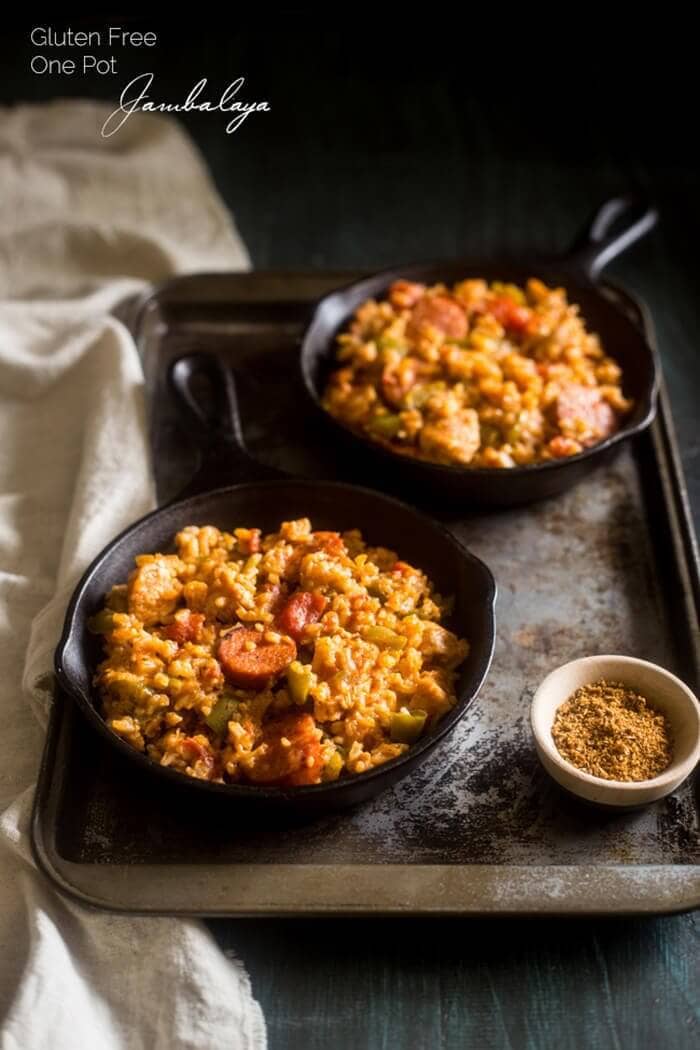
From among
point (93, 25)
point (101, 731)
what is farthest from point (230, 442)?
point (93, 25)

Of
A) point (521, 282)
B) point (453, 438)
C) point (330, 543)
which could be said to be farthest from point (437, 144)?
point (330, 543)

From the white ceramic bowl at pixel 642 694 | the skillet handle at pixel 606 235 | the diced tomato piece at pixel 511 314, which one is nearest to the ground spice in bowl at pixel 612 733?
the white ceramic bowl at pixel 642 694

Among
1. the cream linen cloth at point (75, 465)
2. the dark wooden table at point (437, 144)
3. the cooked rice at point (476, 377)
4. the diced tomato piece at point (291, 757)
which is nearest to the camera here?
the cream linen cloth at point (75, 465)

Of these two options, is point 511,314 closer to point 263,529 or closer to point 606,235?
point 606,235

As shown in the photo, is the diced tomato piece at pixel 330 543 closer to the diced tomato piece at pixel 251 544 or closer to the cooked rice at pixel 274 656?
the cooked rice at pixel 274 656

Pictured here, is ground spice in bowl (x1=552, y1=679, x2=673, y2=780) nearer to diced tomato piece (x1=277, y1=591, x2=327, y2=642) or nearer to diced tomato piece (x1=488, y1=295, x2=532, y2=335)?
diced tomato piece (x1=277, y1=591, x2=327, y2=642)

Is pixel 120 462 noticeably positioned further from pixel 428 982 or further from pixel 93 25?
pixel 93 25
